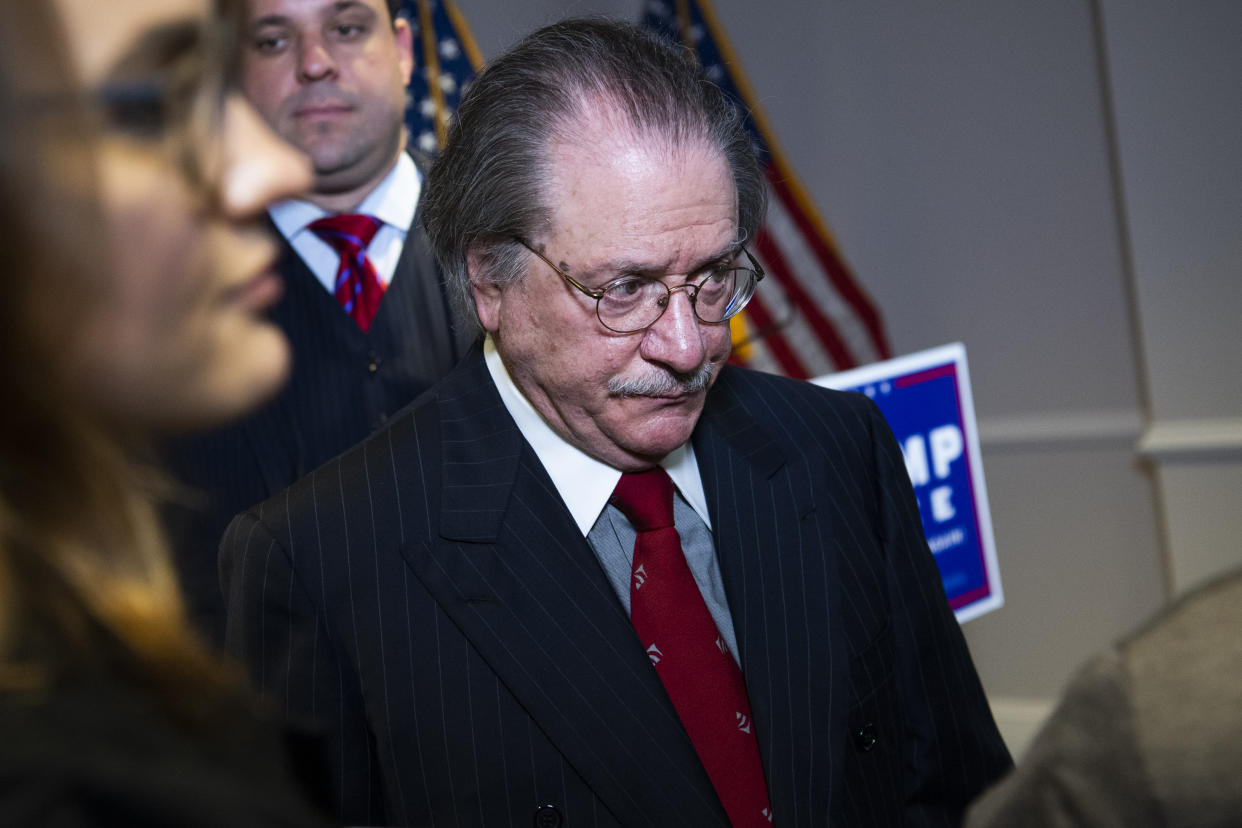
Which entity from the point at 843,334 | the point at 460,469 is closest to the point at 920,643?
the point at 460,469

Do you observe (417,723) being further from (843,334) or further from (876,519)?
(843,334)

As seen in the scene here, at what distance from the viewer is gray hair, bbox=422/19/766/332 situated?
1475mm

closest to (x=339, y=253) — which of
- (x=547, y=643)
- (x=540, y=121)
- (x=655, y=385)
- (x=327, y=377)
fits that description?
(x=327, y=377)

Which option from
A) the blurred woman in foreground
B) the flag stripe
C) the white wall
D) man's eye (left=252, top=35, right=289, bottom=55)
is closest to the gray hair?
man's eye (left=252, top=35, right=289, bottom=55)

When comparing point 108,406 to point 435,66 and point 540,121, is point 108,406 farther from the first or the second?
point 435,66

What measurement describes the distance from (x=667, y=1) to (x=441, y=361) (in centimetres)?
212

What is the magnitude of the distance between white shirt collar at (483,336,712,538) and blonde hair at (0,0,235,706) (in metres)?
0.94

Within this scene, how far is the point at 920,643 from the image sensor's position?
1650mm

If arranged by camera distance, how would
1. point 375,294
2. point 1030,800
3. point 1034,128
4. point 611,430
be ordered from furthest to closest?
point 1034,128 → point 375,294 → point 611,430 → point 1030,800

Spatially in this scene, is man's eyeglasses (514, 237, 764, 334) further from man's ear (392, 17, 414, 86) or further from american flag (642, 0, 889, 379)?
american flag (642, 0, 889, 379)

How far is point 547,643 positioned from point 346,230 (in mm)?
1072

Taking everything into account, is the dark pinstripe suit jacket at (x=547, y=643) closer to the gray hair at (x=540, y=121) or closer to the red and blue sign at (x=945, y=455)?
the gray hair at (x=540, y=121)

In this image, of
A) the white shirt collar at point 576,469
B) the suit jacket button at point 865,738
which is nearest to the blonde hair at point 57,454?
the white shirt collar at point 576,469

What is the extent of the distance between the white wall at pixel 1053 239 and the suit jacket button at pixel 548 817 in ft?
8.56
